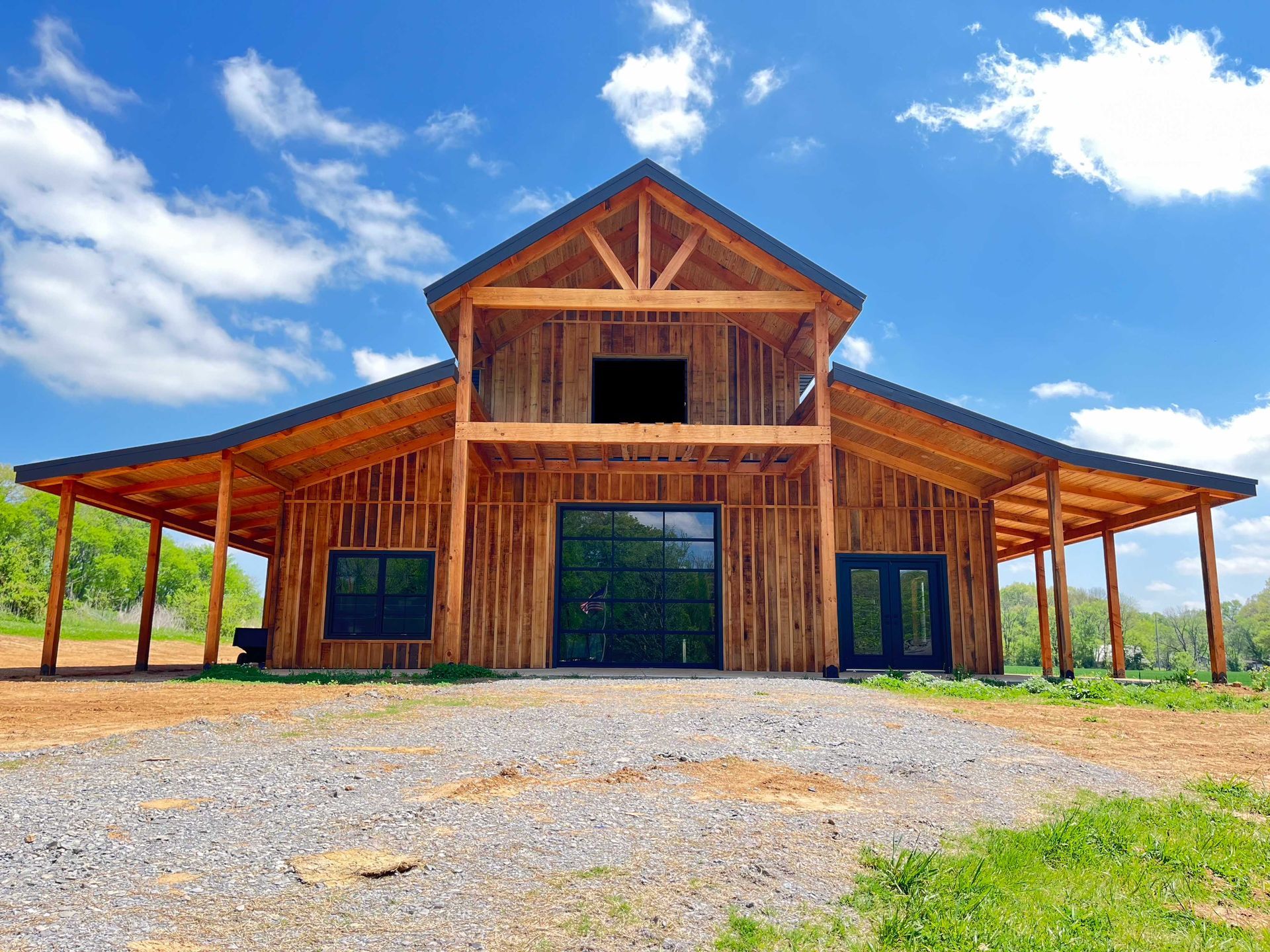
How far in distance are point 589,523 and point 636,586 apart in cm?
139

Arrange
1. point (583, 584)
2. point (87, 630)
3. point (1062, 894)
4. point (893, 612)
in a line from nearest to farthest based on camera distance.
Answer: point (1062, 894)
point (583, 584)
point (893, 612)
point (87, 630)

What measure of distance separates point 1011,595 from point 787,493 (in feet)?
243

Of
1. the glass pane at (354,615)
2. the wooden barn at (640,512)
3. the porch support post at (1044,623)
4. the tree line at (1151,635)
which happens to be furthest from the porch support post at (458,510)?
the tree line at (1151,635)

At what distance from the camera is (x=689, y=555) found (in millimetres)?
14961

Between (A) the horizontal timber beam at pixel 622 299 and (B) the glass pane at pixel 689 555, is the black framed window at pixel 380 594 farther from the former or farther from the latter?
(A) the horizontal timber beam at pixel 622 299

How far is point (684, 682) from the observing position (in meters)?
10.5

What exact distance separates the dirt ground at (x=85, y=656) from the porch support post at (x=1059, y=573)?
49.6 feet

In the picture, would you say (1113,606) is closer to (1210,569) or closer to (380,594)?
(1210,569)

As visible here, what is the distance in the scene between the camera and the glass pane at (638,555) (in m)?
14.9

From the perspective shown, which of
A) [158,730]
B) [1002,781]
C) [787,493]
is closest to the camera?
[1002,781]

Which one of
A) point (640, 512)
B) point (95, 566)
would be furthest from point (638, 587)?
point (95, 566)

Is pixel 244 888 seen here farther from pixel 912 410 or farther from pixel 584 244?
pixel 584 244

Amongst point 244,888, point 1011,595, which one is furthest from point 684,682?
point 1011,595

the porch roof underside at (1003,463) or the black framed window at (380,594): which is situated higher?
the porch roof underside at (1003,463)
